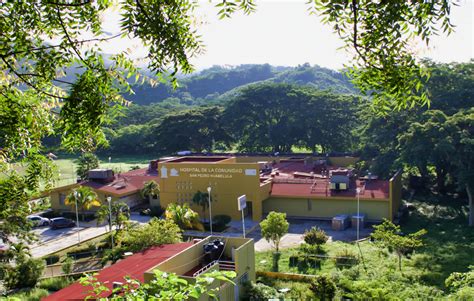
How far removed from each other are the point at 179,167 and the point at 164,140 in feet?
90.2

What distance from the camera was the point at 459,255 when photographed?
72.7 feet

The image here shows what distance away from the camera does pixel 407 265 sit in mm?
21000

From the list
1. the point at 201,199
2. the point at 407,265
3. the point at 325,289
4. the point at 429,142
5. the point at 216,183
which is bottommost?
the point at 407,265

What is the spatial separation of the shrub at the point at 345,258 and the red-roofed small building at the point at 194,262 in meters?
5.37

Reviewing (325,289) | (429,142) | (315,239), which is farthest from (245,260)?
(429,142)

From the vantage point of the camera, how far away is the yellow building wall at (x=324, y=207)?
2928 cm

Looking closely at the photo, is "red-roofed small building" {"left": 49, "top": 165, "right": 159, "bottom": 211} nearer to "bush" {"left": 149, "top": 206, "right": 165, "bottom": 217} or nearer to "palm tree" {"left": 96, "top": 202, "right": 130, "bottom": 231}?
"bush" {"left": 149, "top": 206, "right": 165, "bottom": 217}

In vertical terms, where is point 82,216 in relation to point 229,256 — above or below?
below

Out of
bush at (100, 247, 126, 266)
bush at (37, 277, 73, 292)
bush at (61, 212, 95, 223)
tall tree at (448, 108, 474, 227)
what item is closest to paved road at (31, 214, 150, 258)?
bush at (61, 212, 95, 223)

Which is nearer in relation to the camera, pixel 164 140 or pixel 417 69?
pixel 417 69

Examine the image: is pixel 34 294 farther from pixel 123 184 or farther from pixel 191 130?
pixel 191 130

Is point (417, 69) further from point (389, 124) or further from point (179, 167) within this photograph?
point (389, 124)

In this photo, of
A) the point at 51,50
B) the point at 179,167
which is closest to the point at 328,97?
the point at 179,167

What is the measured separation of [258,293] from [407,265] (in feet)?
27.7
